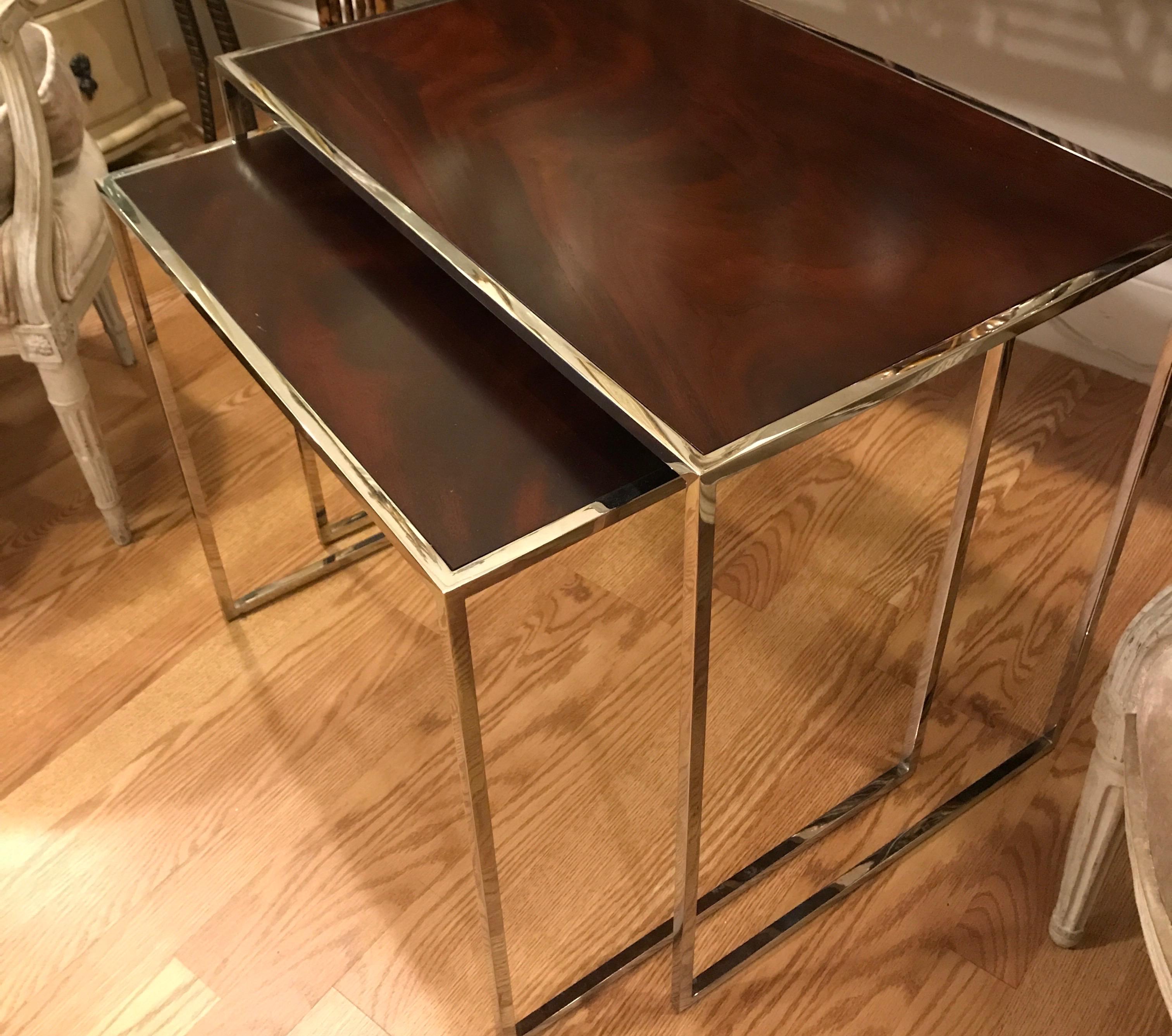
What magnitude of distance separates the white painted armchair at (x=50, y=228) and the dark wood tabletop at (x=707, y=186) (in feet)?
0.87

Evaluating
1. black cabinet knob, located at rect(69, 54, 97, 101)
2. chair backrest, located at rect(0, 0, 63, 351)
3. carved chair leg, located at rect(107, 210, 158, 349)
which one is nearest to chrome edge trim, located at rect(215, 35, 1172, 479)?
carved chair leg, located at rect(107, 210, 158, 349)

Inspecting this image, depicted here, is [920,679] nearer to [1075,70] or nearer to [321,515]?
[321,515]

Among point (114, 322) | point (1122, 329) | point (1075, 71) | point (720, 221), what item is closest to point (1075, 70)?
point (1075, 71)

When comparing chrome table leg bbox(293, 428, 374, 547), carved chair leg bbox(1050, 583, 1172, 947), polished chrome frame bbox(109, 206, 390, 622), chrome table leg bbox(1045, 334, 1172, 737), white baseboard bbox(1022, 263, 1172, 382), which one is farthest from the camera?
white baseboard bbox(1022, 263, 1172, 382)

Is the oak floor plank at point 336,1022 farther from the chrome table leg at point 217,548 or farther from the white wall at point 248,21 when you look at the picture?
the white wall at point 248,21

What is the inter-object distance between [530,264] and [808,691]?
25.2 inches

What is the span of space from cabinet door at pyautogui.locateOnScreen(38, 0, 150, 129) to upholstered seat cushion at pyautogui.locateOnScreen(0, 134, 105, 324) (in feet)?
2.32

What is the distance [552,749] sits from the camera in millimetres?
1226

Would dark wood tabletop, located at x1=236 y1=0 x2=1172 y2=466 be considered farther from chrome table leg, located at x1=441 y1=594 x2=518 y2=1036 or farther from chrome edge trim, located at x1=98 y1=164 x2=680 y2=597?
chrome table leg, located at x1=441 y1=594 x2=518 y2=1036

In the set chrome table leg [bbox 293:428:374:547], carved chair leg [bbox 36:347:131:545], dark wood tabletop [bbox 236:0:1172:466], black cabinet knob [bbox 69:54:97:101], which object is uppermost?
dark wood tabletop [bbox 236:0:1172:466]

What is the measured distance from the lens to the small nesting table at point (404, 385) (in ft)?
2.38

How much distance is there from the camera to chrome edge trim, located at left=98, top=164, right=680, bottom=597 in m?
0.69

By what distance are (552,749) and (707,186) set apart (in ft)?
2.00

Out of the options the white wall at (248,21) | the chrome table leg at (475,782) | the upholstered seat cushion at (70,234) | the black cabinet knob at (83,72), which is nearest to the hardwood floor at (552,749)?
the chrome table leg at (475,782)
